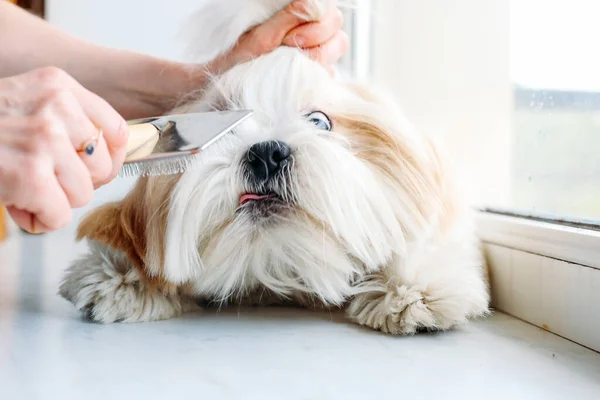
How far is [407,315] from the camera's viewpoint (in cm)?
92

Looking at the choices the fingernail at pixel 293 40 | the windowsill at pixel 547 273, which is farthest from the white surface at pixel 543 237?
the fingernail at pixel 293 40

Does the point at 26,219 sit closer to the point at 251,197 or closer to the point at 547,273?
the point at 251,197

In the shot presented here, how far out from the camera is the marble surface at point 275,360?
701 millimetres

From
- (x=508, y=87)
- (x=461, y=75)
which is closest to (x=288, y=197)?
(x=508, y=87)

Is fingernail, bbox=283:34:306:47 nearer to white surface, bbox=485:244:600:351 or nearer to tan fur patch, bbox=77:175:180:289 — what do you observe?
tan fur patch, bbox=77:175:180:289

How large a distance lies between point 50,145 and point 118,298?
452 mm

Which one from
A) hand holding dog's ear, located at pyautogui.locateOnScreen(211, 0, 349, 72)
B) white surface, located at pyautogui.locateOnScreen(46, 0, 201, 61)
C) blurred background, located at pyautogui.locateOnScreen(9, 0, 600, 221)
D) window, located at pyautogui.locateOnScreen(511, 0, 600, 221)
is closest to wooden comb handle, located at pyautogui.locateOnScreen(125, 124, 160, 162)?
hand holding dog's ear, located at pyautogui.locateOnScreen(211, 0, 349, 72)

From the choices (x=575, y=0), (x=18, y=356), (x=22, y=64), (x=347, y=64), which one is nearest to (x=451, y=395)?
(x=18, y=356)

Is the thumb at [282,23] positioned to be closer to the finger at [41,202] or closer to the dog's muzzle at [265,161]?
the dog's muzzle at [265,161]

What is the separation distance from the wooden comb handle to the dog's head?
139 millimetres

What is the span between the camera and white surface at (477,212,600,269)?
0.90 meters

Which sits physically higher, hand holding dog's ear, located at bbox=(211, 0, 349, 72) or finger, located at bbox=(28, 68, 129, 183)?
hand holding dog's ear, located at bbox=(211, 0, 349, 72)

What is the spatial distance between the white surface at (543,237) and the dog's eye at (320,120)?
395 mm

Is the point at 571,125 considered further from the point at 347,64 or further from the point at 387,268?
the point at 347,64
